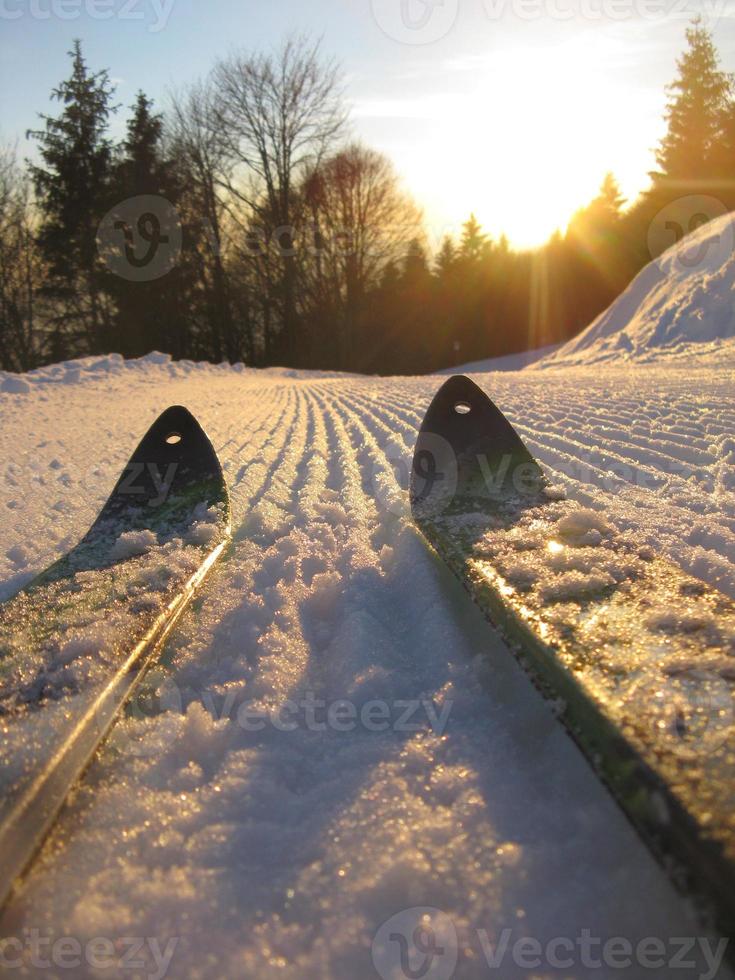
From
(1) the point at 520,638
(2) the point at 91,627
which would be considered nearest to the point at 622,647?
(1) the point at 520,638

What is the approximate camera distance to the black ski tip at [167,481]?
2018 mm

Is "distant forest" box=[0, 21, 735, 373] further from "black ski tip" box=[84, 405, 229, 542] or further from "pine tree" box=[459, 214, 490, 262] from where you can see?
"black ski tip" box=[84, 405, 229, 542]

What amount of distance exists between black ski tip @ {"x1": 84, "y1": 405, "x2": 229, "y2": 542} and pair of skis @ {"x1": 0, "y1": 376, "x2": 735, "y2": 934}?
1 cm

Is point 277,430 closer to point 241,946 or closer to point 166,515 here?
point 166,515

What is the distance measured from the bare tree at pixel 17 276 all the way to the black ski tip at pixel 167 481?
1941cm

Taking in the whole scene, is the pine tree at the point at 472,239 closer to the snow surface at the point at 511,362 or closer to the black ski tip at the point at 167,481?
the snow surface at the point at 511,362

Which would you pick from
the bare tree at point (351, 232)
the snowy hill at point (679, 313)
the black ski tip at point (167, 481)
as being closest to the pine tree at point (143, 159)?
the bare tree at point (351, 232)

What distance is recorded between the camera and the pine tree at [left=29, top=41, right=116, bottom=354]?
18.9 meters

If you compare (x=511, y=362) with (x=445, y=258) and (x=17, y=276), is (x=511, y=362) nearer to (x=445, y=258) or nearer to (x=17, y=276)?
(x=445, y=258)

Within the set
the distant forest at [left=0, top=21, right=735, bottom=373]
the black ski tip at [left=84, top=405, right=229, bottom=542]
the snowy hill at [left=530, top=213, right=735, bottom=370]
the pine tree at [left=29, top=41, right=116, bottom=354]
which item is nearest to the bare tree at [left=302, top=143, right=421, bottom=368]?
the distant forest at [left=0, top=21, right=735, bottom=373]

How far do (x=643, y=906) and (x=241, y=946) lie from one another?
0.45 meters

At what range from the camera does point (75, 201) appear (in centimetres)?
1912

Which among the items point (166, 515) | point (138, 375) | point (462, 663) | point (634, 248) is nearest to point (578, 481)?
point (462, 663)

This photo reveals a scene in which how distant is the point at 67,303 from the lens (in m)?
19.5
